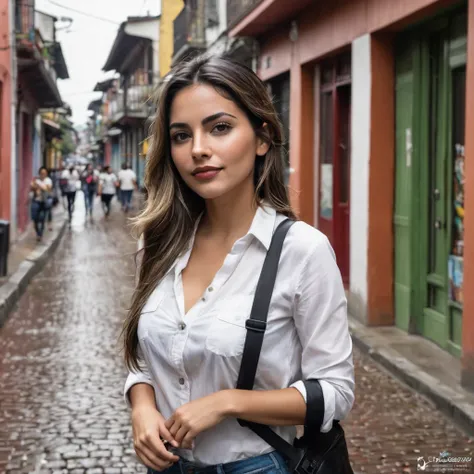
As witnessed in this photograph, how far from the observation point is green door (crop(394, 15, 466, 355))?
24.5ft

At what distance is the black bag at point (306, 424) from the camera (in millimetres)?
1918

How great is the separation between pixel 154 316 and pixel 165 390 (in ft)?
0.59

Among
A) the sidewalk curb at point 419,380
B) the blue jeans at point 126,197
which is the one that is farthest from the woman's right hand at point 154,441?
the blue jeans at point 126,197

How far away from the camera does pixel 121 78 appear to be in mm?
50969

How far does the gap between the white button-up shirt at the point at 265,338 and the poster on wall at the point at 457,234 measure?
→ 17.9 ft

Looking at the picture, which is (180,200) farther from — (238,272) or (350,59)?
(350,59)

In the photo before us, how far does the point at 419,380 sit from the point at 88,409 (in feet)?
7.92

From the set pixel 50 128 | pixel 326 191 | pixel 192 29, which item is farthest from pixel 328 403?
pixel 50 128

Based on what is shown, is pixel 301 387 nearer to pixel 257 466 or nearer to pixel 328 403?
pixel 328 403

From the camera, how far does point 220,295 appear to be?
2.03 meters

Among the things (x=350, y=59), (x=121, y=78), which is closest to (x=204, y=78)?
(x=350, y=59)

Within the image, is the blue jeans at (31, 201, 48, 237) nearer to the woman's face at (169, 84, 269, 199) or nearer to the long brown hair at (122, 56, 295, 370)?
the long brown hair at (122, 56, 295, 370)

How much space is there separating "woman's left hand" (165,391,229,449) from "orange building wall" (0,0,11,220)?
1485cm

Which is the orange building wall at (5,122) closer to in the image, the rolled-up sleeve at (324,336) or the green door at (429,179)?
the green door at (429,179)
